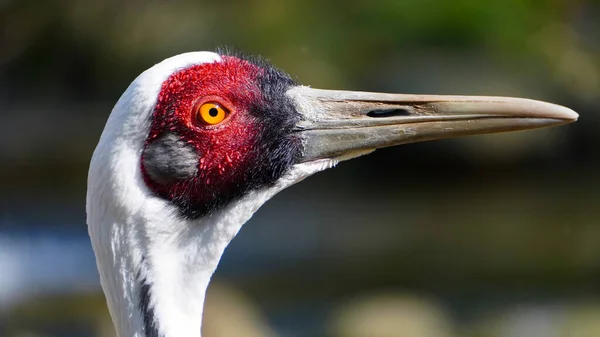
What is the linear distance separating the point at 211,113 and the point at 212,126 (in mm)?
41

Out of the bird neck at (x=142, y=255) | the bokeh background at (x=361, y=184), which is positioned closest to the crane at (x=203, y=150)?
the bird neck at (x=142, y=255)

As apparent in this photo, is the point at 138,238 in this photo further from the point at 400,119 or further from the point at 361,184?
the point at 361,184

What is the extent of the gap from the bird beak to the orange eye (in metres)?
0.26

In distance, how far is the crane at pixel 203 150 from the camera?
9.05ft

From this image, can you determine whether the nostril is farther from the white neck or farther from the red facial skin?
the white neck

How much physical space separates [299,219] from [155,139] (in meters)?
11.1

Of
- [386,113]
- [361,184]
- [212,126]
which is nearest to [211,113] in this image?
[212,126]

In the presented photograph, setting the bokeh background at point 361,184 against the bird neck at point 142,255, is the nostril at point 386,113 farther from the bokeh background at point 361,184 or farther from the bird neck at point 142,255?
the bokeh background at point 361,184

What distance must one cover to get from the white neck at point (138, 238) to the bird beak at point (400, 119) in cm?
48

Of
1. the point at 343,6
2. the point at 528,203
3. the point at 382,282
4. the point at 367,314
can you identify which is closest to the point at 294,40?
the point at 343,6

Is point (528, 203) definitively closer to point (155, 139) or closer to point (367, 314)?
point (367, 314)

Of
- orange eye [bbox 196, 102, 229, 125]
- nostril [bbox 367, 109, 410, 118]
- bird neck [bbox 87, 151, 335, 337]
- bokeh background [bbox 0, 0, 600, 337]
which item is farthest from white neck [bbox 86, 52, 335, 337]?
bokeh background [bbox 0, 0, 600, 337]

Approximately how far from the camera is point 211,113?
2.93m

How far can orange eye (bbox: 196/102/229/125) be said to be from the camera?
2.89m
